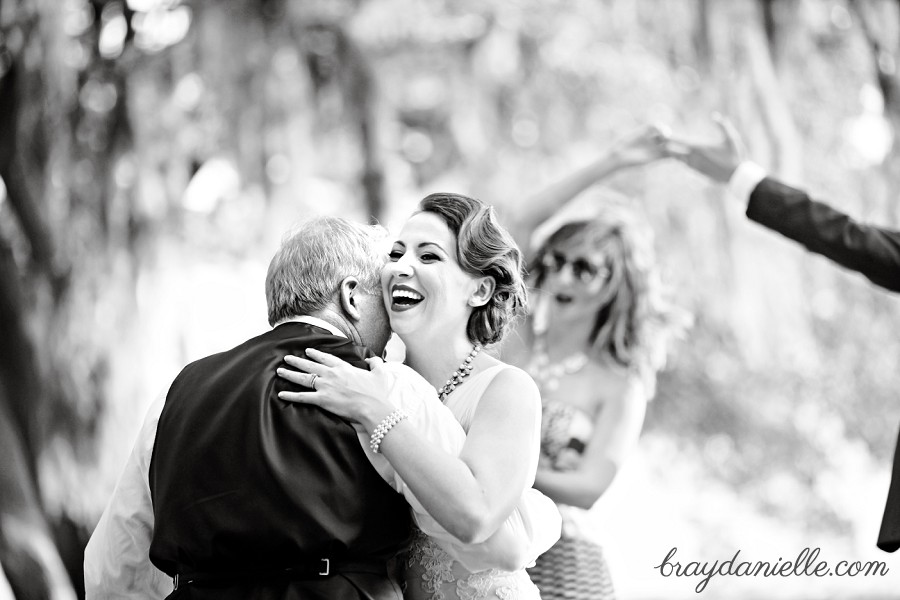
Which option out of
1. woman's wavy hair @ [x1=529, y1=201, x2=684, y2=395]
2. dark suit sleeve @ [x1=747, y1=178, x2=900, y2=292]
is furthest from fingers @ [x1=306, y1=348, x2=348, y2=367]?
dark suit sleeve @ [x1=747, y1=178, x2=900, y2=292]

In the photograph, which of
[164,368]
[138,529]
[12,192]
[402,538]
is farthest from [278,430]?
[12,192]

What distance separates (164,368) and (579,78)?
333 cm

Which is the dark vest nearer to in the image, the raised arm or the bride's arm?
the bride's arm

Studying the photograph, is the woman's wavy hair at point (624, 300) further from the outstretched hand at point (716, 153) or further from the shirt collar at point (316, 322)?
the shirt collar at point (316, 322)

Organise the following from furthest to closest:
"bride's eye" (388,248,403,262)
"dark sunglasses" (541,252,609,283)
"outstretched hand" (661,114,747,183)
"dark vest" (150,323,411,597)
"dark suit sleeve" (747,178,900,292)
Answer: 1. "outstretched hand" (661,114,747,183)
2. "dark sunglasses" (541,252,609,283)
3. "dark suit sleeve" (747,178,900,292)
4. "bride's eye" (388,248,403,262)
5. "dark vest" (150,323,411,597)

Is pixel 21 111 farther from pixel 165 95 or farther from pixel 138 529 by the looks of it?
pixel 138 529

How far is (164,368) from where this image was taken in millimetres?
5723

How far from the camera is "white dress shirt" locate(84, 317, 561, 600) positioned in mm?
1914

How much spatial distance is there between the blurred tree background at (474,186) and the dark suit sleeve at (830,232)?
2.71m

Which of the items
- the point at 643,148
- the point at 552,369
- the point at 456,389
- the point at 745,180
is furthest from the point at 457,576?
the point at 643,148

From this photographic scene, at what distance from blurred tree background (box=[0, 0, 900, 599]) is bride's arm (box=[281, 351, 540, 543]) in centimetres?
403

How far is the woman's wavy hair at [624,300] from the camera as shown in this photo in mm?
3695

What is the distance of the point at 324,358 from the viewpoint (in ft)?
6.18

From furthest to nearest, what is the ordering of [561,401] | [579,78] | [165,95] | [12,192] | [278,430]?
[579,78] < [165,95] < [12,192] < [561,401] < [278,430]
